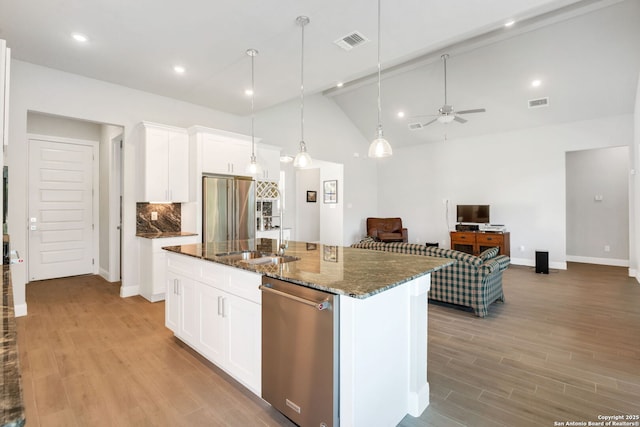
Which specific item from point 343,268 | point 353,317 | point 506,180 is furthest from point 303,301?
point 506,180

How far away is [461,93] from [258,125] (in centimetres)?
418

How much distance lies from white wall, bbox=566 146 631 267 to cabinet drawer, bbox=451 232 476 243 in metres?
2.42

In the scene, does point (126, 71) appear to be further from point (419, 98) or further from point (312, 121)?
point (419, 98)

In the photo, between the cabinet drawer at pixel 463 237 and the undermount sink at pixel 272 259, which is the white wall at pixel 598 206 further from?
the undermount sink at pixel 272 259

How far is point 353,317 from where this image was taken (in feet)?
5.24

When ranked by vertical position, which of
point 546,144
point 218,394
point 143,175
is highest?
point 546,144

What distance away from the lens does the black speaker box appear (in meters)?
6.16

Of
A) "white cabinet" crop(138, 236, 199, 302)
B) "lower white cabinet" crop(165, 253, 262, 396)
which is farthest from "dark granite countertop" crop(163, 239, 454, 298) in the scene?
"white cabinet" crop(138, 236, 199, 302)

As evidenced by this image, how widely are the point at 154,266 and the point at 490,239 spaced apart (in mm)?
6398

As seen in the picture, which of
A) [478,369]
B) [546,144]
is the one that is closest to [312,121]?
[546,144]

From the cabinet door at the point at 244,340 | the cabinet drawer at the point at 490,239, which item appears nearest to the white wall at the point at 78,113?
the cabinet door at the point at 244,340

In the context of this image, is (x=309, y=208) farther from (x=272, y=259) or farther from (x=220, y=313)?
(x=220, y=313)

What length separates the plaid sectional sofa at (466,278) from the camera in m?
3.76

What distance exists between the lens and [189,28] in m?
3.14
